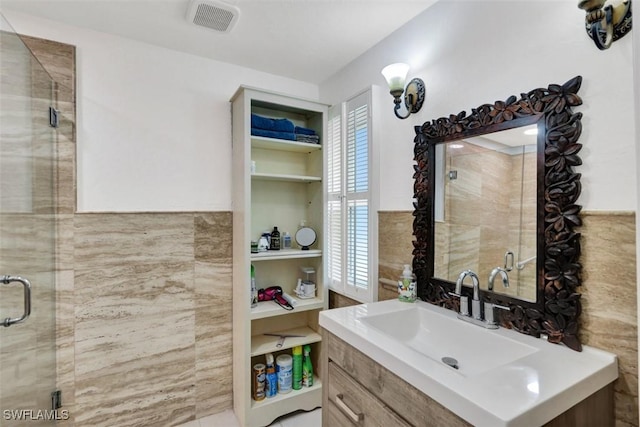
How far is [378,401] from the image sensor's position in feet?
3.33

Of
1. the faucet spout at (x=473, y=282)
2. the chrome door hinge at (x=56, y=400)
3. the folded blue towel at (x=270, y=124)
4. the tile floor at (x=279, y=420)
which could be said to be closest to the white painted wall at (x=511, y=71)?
the faucet spout at (x=473, y=282)

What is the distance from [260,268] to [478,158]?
156 centimetres

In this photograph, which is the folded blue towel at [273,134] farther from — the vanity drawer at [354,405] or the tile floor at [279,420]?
the tile floor at [279,420]

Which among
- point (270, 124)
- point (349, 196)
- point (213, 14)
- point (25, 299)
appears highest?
point (213, 14)

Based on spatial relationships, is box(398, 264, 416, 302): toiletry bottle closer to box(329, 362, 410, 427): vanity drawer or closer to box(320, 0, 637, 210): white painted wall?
box(320, 0, 637, 210): white painted wall

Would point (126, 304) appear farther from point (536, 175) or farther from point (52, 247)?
point (536, 175)

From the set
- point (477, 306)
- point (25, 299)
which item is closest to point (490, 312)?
point (477, 306)

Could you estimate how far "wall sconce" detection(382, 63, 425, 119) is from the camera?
152cm

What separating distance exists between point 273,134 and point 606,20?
5.14ft

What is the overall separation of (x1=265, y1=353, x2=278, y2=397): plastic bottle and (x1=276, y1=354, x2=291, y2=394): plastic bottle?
3 centimetres

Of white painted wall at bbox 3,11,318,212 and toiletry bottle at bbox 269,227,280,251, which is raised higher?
white painted wall at bbox 3,11,318,212

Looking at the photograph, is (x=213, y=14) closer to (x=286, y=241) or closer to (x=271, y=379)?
(x=286, y=241)

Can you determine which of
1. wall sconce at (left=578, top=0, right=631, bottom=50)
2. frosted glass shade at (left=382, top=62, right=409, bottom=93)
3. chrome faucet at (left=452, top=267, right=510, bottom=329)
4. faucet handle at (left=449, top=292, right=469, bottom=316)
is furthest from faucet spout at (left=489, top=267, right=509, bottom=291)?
frosted glass shade at (left=382, top=62, right=409, bottom=93)

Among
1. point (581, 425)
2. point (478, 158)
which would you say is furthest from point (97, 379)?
point (478, 158)
